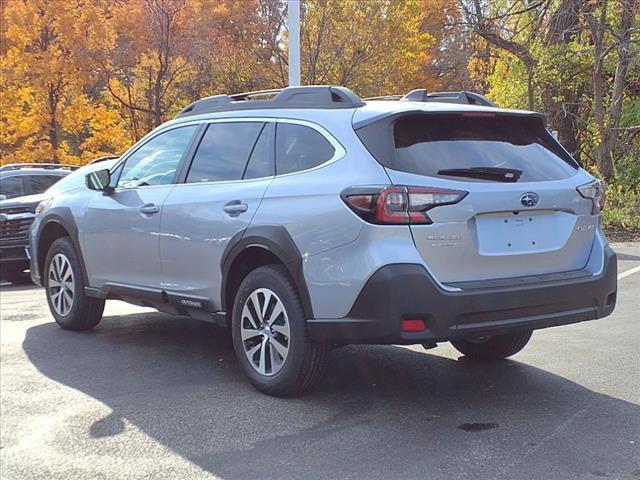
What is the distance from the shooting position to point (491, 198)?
4109 millimetres

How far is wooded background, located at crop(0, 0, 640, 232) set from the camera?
1662 cm

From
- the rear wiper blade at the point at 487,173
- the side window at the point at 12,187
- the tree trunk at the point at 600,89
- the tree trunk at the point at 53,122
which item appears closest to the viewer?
the rear wiper blade at the point at 487,173

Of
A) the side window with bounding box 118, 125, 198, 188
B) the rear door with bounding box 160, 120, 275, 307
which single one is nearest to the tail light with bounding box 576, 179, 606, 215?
the rear door with bounding box 160, 120, 275, 307

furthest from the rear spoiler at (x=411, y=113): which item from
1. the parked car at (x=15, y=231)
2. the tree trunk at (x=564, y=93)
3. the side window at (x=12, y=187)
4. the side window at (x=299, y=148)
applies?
the tree trunk at (x=564, y=93)

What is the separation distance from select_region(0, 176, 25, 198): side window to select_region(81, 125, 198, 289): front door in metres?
5.64

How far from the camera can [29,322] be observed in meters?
7.34

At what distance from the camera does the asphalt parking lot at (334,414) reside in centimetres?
365

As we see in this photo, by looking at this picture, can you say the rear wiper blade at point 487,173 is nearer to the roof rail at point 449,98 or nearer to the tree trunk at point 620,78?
the roof rail at point 449,98

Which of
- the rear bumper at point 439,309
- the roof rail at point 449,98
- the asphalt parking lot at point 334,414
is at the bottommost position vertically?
the asphalt parking lot at point 334,414

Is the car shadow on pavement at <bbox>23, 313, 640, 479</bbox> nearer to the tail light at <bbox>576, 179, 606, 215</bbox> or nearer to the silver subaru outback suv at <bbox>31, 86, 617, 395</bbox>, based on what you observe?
the silver subaru outback suv at <bbox>31, 86, 617, 395</bbox>

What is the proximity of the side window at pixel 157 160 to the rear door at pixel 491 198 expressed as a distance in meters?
1.99

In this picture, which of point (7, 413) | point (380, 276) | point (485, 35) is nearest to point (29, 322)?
point (7, 413)

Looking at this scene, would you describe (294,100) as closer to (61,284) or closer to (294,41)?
(61,284)

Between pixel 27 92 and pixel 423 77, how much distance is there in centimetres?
1340
